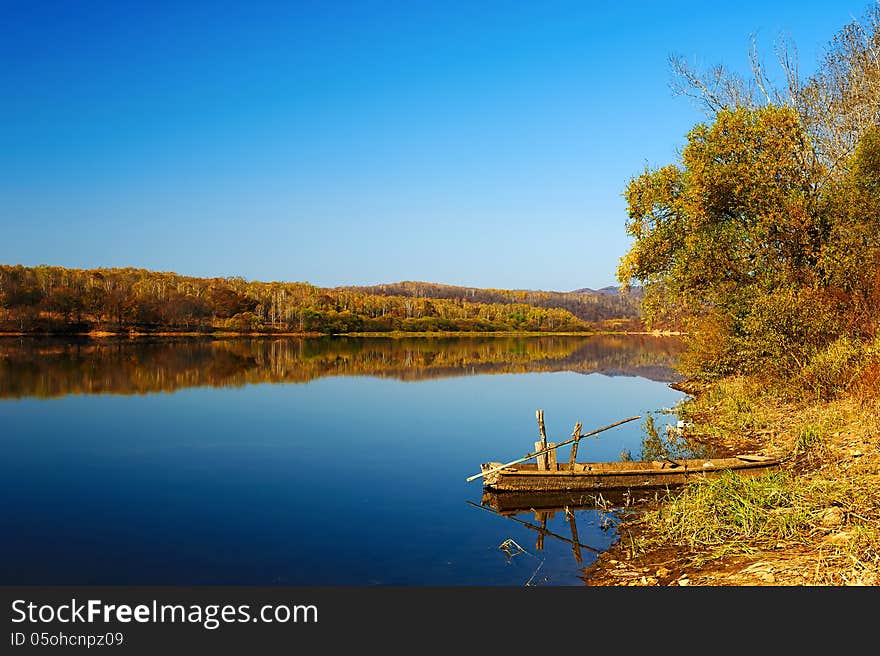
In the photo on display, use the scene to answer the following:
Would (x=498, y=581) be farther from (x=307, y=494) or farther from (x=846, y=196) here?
(x=846, y=196)

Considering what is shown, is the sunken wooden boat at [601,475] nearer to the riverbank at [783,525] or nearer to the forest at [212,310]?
the riverbank at [783,525]

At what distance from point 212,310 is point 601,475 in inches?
4702

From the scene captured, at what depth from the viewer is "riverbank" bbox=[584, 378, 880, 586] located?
7395 millimetres

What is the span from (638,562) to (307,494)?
8.14 m

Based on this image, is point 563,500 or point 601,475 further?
point 601,475

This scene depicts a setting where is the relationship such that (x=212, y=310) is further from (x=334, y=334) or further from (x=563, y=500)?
(x=563, y=500)

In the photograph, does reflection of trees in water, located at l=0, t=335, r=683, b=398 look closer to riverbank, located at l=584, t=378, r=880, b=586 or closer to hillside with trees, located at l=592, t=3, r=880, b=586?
hillside with trees, located at l=592, t=3, r=880, b=586

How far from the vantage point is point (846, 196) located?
57.3 feet

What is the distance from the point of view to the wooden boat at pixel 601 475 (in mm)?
13125

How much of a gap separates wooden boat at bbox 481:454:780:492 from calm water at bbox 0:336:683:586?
89 cm

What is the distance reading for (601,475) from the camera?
13.3 meters

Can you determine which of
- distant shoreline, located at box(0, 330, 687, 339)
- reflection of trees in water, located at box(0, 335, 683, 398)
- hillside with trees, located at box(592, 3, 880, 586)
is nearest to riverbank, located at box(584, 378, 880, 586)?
hillside with trees, located at box(592, 3, 880, 586)

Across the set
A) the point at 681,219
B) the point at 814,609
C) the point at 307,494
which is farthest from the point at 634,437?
the point at 814,609

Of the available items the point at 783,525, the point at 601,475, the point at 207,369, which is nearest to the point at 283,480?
the point at 601,475
